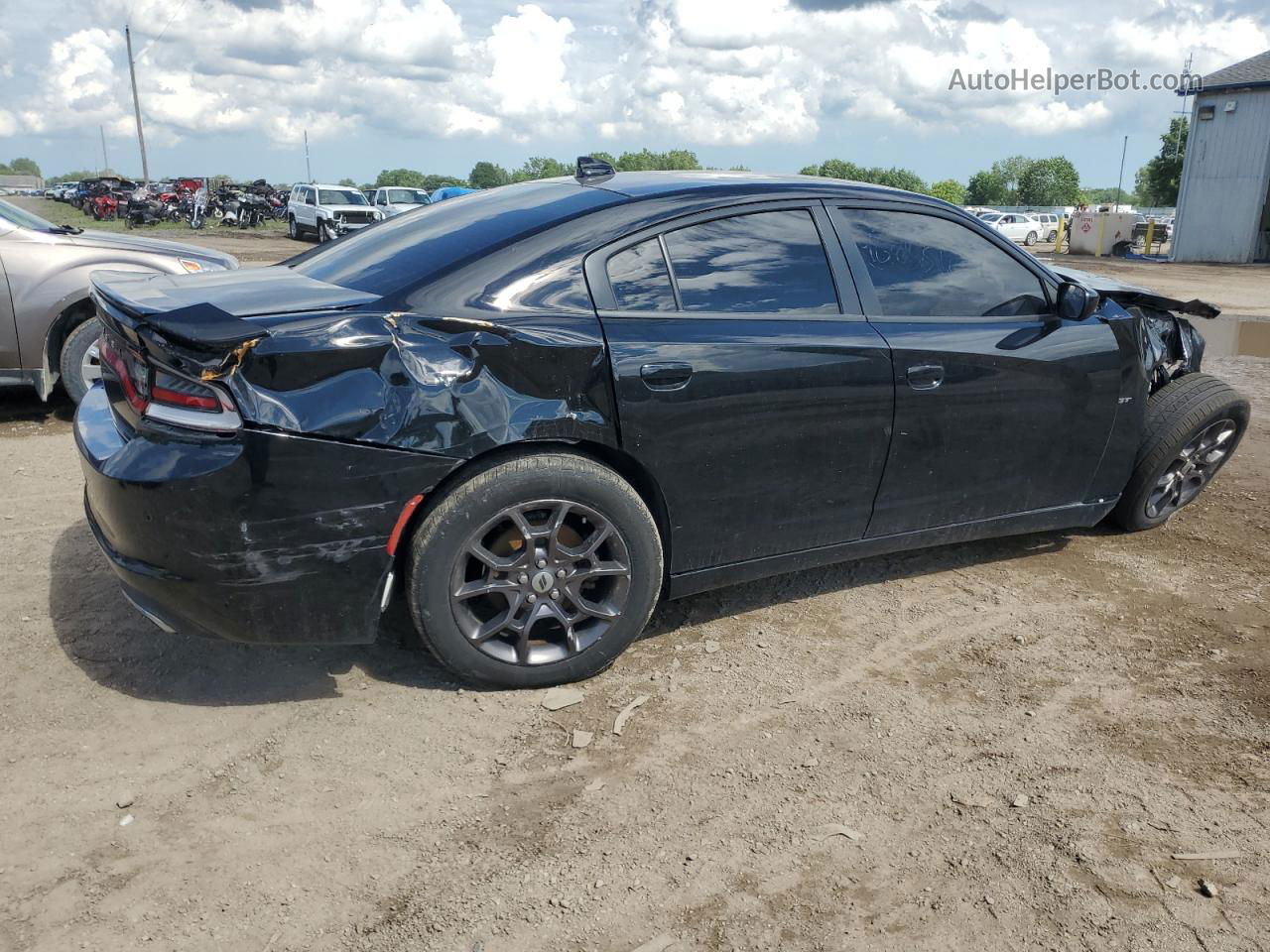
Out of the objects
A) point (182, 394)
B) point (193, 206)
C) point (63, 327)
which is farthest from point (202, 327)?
point (193, 206)

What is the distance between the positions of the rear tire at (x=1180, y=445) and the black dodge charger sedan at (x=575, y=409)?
0.58 m

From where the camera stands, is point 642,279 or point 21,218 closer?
point 642,279

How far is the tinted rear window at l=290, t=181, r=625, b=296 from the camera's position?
10.3 ft

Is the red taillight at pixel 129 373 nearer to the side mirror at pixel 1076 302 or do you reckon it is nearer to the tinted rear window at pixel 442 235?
the tinted rear window at pixel 442 235

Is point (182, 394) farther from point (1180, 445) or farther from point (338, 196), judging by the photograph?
point (338, 196)

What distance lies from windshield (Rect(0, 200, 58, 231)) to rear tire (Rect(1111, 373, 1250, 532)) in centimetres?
660

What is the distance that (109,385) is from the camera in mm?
3240

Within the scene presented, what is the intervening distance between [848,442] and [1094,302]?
123 centimetres

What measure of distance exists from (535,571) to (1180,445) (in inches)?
126

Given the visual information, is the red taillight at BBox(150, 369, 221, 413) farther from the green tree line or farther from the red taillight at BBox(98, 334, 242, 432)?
the green tree line

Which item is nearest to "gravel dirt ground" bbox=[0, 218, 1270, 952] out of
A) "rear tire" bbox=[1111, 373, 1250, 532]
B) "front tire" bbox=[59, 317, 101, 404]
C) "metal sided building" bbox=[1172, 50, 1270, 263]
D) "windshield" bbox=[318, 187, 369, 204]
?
"rear tire" bbox=[1111, 373, 1250, 532]

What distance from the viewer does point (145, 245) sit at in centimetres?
665

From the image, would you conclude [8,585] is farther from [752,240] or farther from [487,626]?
[752,240]

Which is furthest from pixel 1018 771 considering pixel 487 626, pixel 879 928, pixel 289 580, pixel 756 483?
pixel 289 580
